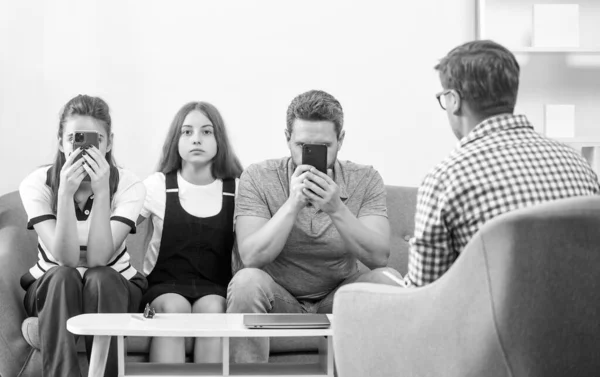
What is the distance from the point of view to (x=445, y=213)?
1.46 m

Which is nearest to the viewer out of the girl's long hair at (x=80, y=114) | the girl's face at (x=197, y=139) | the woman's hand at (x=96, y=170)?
the woman's hand at (x=96, y=170)

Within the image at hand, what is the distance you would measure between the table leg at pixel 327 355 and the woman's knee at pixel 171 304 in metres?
0.51

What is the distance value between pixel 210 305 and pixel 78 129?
28.5 inches

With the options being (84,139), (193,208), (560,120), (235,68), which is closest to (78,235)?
(84,139)

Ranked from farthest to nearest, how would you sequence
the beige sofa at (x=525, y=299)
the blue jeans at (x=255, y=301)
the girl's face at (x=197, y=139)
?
the girl's face at (x=197, y=139), the blue jeans at (x=255, y=301), the beige sofa at (x=525, y=299)

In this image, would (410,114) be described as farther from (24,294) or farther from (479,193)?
(479,193)

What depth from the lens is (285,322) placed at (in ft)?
6.40

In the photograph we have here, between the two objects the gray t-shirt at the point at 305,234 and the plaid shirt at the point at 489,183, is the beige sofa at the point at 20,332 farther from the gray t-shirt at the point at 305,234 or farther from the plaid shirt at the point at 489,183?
the plaid shirt at the point at 489,183

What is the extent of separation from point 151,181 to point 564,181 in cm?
170

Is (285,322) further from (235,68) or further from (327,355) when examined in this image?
(235,68)

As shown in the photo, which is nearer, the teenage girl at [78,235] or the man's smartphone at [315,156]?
the teenage girl at [78,235]

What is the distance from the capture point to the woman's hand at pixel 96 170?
2480 mm

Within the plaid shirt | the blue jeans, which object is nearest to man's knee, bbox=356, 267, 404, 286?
the blue jeans

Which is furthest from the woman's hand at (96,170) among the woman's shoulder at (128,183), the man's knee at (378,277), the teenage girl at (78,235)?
the man's knee at (378,277)
